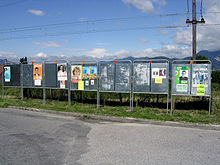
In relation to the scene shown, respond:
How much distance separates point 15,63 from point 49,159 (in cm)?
1153

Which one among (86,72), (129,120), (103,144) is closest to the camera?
(103,144)

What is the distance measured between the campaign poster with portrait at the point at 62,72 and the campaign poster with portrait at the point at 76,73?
0.53 metres

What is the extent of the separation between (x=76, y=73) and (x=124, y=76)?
2839 millimetres

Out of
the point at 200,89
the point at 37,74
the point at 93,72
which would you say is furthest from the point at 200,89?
the point at 37,74

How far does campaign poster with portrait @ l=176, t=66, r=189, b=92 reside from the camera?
31.9 feet

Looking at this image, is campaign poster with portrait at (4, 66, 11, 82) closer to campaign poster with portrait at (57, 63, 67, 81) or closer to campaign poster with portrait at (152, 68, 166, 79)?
campaign poster with portrait at (57, 63, 67, 81)

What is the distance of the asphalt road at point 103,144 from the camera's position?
4.83 m

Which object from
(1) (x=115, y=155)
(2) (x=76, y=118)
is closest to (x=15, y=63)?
(2) (x=76, y=118)

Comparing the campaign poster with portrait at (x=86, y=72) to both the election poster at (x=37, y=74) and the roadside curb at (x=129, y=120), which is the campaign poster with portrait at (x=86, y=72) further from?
the election poster at (x=37, y=74)

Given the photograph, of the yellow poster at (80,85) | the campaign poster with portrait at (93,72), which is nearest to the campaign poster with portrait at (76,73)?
the yellow poster at (80,85)

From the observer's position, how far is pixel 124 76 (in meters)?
10.7

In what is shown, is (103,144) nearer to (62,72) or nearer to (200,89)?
(200,89)

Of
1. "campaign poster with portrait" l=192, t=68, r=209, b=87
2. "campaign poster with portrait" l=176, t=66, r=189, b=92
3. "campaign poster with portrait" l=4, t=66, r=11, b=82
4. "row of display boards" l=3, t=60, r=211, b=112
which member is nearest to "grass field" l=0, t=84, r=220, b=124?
"row of display boards" l=3, t=60, r=211, b=112

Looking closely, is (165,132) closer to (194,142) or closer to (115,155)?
(194,142)
